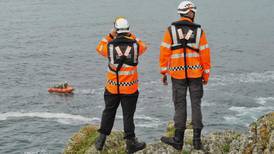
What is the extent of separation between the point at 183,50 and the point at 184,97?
1.24 metres

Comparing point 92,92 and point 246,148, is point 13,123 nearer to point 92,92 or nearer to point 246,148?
point 92,92

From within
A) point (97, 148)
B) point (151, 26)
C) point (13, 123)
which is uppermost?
point (151, 26)

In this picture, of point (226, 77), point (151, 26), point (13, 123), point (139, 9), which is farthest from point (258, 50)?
point (139, 9)

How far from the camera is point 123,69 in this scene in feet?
36.5

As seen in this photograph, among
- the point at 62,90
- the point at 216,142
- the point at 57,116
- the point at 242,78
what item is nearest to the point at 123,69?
the point at 216,142

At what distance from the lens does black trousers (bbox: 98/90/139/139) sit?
11469mm

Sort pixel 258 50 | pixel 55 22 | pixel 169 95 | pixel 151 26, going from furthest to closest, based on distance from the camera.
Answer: pixel 55 22 < pixel 151 26 < pixel 258 50 < pixel 169 95

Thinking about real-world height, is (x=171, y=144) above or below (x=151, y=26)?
below

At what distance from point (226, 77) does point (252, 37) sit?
32.8 m

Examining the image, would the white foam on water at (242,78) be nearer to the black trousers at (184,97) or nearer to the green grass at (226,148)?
the green grass at (226,148)

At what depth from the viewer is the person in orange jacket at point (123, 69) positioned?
36.2ft

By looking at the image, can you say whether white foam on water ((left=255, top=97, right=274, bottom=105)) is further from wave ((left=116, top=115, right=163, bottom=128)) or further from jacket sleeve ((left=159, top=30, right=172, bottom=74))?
jacket sleeve ((left=159, top=30, right=172, bottom=74))

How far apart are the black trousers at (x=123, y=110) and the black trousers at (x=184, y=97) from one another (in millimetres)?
1140

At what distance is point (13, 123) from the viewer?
46219 millimetres
